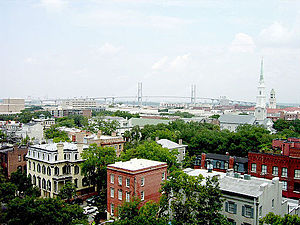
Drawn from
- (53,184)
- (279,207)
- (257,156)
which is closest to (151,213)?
(279,207)

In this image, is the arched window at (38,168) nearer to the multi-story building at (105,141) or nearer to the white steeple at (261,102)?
the multi-story building at (105,141)

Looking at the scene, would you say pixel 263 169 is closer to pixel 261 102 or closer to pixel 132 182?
pixel 132 182

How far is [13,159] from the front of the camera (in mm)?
57188

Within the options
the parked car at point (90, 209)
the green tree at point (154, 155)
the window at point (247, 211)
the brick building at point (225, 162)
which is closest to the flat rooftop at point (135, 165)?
the green tree at point (154, 155)

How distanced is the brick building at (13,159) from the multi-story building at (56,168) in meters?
6.86

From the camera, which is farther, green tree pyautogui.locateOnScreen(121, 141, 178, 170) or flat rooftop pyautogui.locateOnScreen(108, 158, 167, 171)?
green tree pyautogui.locateOnScreen(121, 141, 178, 170)

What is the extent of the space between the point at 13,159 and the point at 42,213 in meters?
33.0

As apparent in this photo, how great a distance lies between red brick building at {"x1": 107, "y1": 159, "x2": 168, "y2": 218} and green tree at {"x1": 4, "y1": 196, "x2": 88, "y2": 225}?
764 cm

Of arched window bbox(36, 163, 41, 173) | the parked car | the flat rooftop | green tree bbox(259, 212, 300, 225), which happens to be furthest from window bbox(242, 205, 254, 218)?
arched window bbox(36, 163, 41, 173)

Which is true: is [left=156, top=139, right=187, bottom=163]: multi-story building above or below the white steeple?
below

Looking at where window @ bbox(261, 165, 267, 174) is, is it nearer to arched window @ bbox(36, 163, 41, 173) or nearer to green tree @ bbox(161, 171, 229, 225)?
green tree @ bbox(161, 171, 229, 225)

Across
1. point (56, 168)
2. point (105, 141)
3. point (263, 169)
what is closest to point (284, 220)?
point (263, 169)

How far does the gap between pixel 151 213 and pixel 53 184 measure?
25.6m

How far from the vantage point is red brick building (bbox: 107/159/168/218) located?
3594 centimetres
